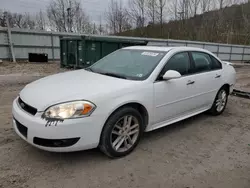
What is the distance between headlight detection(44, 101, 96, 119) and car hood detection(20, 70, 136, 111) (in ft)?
0.19

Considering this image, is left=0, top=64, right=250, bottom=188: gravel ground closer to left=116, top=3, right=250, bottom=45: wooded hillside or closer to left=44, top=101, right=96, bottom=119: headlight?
left=44, top=101, right=96, bottom=119: headlight

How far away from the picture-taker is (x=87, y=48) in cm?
1071

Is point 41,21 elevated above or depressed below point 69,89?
above

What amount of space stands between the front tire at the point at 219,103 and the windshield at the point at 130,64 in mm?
1871

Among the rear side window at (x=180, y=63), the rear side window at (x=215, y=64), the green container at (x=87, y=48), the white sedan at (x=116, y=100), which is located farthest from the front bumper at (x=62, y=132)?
the green container at (x=87, y=48)

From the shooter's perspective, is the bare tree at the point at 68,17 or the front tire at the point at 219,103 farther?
the bare tree at the point at 68,17

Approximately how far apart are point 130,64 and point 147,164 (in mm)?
1622

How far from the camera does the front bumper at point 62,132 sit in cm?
245

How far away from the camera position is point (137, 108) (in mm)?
3150

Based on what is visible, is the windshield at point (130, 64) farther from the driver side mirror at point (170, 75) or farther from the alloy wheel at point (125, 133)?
the alloy wheel at point (125, 133)

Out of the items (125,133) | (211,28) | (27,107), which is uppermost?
(211,28)

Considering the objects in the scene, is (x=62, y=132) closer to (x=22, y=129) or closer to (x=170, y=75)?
(x=22, y=129)

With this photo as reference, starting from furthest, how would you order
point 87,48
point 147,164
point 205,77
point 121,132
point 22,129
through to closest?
point 87,48 → point 205,77 → point 121,132 → point 147,164 → point 22,129

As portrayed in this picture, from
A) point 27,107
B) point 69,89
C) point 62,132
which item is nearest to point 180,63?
point 69,89
